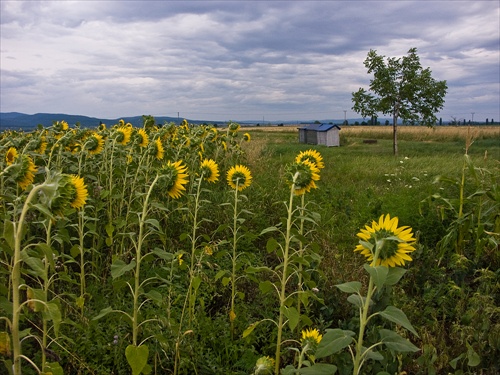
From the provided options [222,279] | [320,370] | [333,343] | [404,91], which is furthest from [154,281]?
[404,91]

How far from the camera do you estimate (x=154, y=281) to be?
2559 mm

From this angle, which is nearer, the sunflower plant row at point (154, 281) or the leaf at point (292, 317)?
the sunflower plant row at point (154, 281)

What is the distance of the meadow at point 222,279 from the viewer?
4.90ft

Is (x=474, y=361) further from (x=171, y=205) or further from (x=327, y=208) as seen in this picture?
(x=327, y=208)

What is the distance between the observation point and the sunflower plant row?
4.46ft

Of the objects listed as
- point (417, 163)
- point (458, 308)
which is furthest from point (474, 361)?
point (417, 163)

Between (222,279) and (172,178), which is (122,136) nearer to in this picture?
(172,178)

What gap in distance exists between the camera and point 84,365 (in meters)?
1.98

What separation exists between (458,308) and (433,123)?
14.2 metres

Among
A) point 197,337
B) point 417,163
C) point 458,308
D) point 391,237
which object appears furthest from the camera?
point 417,163

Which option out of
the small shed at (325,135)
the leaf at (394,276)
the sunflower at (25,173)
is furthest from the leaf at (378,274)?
the small shed at (325,135)

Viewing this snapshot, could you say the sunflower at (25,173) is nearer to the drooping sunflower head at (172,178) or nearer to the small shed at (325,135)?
the drooping sunflower head at (172,178)

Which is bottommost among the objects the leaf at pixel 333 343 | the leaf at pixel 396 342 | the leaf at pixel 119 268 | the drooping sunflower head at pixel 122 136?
the leaf at pixel 396 342

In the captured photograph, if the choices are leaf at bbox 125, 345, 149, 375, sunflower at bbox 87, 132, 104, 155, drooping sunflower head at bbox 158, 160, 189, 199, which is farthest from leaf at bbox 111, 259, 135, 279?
sunflower at bbox 87, 132, 104, 155
